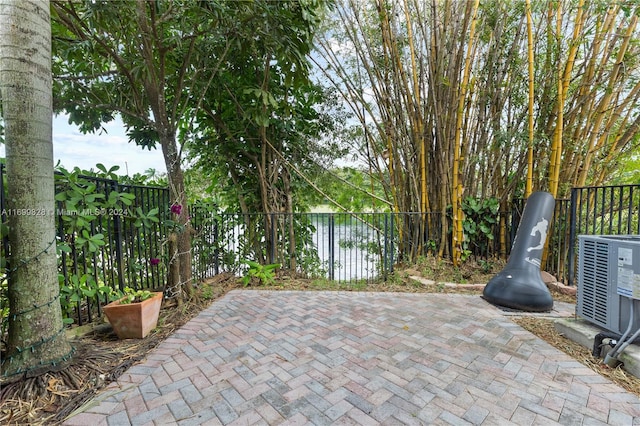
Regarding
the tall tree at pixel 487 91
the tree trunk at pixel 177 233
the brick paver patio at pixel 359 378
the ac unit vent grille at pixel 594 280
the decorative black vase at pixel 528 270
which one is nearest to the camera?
the brick paver patio at pixel 359 378

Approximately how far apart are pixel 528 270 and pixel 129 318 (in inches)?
143

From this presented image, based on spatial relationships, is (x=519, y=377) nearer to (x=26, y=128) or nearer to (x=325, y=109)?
(x=26, y=128)

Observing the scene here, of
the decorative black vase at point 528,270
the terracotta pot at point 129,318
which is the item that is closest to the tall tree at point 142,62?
the terracotta pot at point 129,318

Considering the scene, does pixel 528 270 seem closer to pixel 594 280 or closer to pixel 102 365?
pixel 594 280

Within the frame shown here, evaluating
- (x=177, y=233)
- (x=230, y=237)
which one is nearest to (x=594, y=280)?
(x=177, y=233)

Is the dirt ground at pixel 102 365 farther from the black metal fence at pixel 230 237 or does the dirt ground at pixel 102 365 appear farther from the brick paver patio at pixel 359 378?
the black metal fence at pixel 230 237

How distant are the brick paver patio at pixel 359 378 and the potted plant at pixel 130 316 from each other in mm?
272

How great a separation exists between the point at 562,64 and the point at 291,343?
159 inches

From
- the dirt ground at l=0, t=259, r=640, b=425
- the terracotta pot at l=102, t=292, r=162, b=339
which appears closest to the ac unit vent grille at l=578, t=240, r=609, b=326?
the dirt ground at l=0, t=259, r=640, b=425

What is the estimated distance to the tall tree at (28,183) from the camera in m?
1.45

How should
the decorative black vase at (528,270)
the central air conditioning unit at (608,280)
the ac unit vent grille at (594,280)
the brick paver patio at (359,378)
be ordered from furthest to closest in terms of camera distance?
the decorative black vase at (528,270), the ac unit vent grille at (594,280), the central air conditioning unit at (608,280), the brick paver patio at (359,378)

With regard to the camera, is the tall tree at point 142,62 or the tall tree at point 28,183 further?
the tall tree at point 142,62

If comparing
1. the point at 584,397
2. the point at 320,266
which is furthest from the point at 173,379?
the point at 320,266

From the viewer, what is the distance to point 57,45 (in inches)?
102
